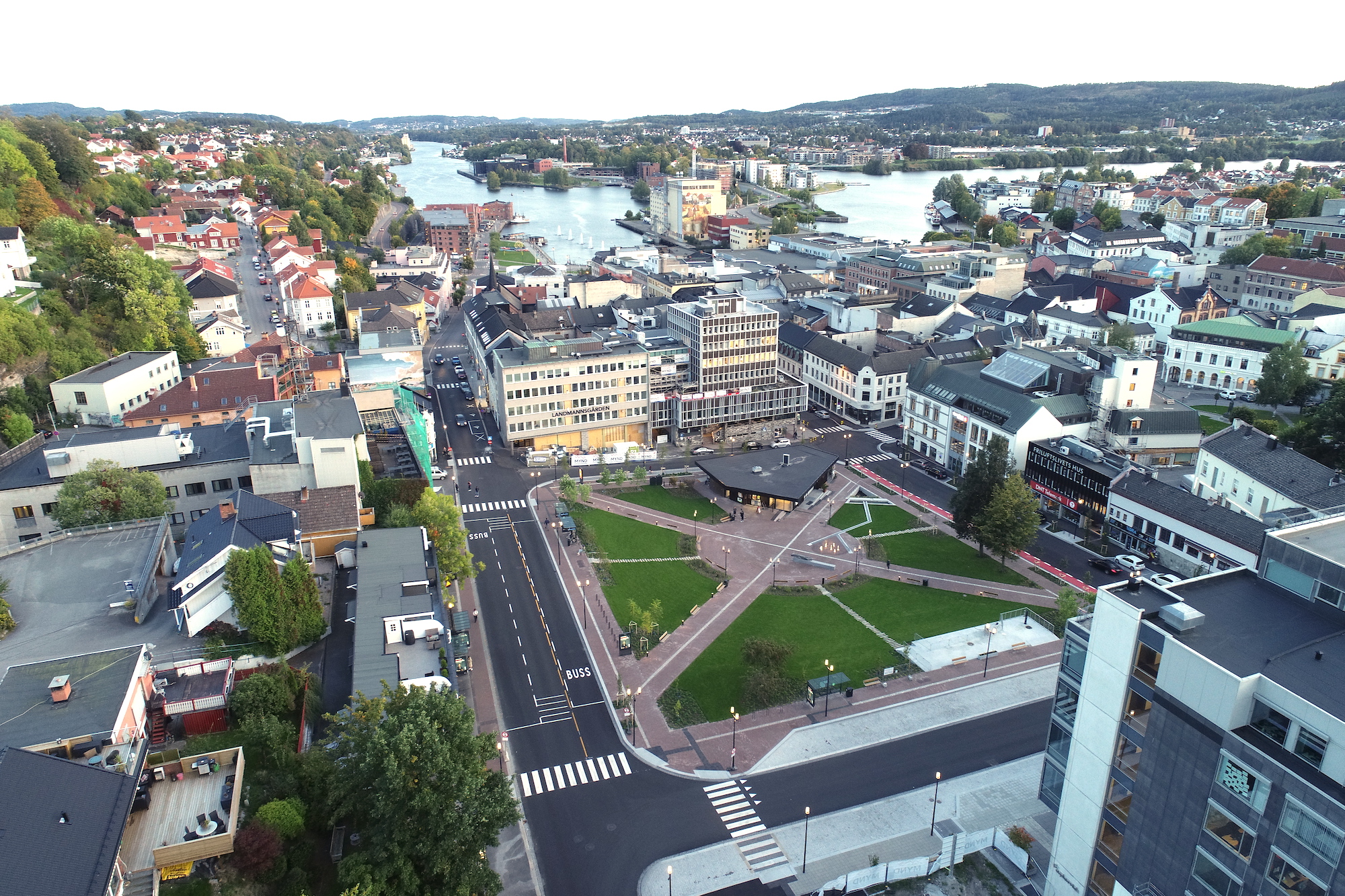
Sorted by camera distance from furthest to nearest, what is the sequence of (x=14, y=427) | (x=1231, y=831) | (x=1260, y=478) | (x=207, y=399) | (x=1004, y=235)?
1. (x=1004, y=235)
2. (x=207, y=399)
3. (x=14, y=427)
4. (x=1260, y=478)
5. (x=1231, y=831)

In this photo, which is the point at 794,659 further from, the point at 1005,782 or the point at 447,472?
the point at 447,472

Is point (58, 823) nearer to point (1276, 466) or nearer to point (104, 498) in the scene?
point (104, 498)

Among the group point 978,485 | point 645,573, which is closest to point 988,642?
point 978,485

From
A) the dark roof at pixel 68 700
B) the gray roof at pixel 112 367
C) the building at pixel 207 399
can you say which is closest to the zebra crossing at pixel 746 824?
the dark roof at pixel 68 700

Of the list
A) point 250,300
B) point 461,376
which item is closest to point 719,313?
point 461,376

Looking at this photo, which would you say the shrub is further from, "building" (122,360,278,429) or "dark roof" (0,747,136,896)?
"building" (122,360,278,429)

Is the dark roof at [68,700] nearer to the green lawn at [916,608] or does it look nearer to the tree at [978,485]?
the green lawn at [916,608]

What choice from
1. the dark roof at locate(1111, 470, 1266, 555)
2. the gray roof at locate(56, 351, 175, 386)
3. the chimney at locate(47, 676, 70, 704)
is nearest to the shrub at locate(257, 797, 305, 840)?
the chimney at locate(47, 676, 70, 704)
